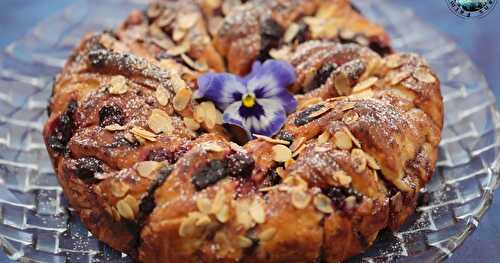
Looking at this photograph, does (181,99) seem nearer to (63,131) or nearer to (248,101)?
(248,101)

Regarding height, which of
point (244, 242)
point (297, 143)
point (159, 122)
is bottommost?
point (244, 242)

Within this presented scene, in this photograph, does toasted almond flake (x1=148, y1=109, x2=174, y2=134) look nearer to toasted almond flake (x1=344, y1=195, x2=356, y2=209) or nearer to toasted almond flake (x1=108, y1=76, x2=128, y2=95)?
toasted almond flake (x1=108, y1=76, x2=128, y2=95)

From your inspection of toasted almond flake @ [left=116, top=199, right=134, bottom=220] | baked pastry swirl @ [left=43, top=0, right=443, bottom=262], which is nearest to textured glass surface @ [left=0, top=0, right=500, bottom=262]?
baked pastry swirl @ [left=43, top=0, right=443, bottom=262]

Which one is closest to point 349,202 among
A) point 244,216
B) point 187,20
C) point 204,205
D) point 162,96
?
point 244,216

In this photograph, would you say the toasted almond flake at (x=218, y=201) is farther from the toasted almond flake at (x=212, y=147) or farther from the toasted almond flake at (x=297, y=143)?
the toasted almond flake at (x=297, y=143)

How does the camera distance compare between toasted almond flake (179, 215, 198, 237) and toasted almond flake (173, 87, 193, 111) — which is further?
toasted almond flake (173, 87, 193, 111)

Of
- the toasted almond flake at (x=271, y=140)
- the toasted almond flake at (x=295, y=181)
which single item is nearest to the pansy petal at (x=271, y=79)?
the toasted almond flake at (x=271, y=140)
